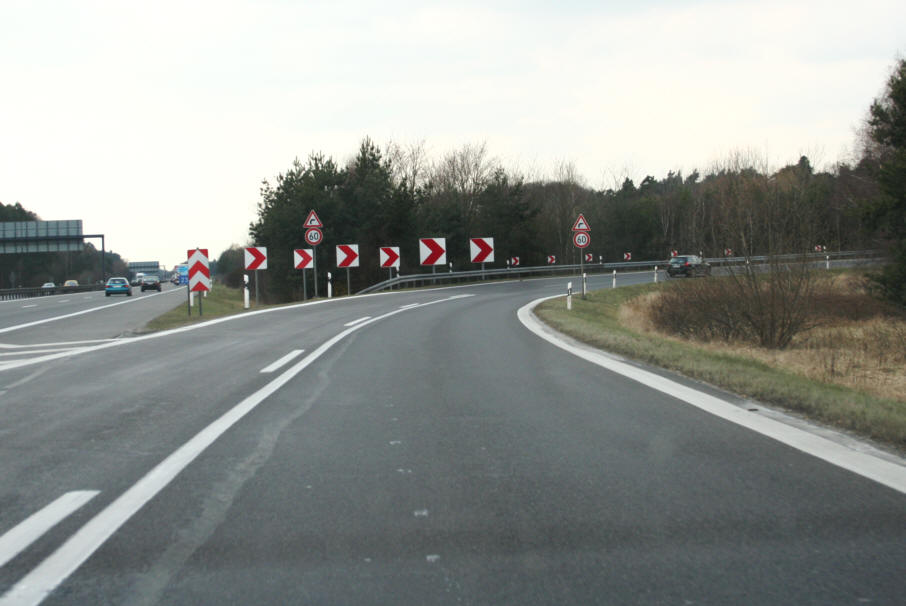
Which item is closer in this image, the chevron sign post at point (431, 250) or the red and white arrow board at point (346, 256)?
the red and white arrow board at point (346, 256)

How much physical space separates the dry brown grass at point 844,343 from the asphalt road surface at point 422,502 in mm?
5252

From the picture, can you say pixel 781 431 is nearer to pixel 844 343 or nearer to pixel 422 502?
pixel 422 502

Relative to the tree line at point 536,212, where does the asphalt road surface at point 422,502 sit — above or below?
below

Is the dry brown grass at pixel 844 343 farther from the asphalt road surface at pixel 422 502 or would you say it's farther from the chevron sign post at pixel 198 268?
the chevron sign post at pixel 198 268

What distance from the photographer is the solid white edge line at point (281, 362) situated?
10.9 m

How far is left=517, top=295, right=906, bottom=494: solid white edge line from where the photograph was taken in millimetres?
5104

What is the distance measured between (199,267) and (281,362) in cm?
1301

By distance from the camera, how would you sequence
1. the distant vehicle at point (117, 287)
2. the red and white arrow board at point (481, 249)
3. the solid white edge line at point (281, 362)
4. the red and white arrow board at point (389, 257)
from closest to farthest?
the solid white edge line at point (281, 362)
the red and white arrow board at point (389, 257)
the red and white arrow board at point (481, 249)
the distant vehicle at point (117, 287)

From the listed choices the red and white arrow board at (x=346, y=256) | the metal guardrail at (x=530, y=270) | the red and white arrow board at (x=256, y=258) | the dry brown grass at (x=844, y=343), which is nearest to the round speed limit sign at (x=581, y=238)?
the metal guardrail at (x=530, y=270)

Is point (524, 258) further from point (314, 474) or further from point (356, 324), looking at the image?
point (314, 474)

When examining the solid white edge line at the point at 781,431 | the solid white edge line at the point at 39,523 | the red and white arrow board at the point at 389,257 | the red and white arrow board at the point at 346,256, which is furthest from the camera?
the red and white arrow board at the point at 389,257

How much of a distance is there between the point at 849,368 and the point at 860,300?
55.8ft

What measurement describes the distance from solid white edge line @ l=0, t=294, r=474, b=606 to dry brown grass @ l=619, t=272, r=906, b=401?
7695mm

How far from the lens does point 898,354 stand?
1855 centimetres
